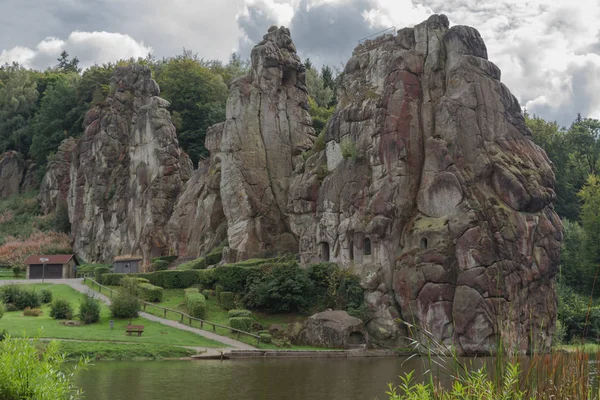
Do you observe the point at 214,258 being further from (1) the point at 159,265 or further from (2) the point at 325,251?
(2) the point at 325,251

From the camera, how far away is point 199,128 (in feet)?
271

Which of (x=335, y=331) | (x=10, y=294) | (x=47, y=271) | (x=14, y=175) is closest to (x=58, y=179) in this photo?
(x=14, y=175)

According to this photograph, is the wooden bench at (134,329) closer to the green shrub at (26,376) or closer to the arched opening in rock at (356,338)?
the arched opening in rock at (356,338)

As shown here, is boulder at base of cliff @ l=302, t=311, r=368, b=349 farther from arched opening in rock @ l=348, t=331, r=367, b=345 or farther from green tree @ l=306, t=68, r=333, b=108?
green tree @ l=306, t=68, r=333, b=108

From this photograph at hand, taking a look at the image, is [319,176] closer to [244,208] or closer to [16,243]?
[244,208]

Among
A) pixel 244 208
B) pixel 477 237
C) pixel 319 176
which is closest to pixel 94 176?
pixel 244 208

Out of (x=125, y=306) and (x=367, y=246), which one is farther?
(x=367, y=246)

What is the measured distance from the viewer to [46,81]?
10981 centimetres

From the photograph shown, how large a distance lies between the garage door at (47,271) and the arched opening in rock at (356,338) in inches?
1428

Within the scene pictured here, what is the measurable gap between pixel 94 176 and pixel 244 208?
2900cm

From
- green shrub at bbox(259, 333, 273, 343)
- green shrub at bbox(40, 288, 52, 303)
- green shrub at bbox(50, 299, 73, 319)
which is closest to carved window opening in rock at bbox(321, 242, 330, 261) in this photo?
green shrub at bbox(259, 333, 273, 343)

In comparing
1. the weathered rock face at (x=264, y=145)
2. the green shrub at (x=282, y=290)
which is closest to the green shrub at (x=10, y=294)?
the green shrub at (x=282, y=290)

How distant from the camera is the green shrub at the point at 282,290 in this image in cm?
4634

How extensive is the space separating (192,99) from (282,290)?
4599 centimetres
